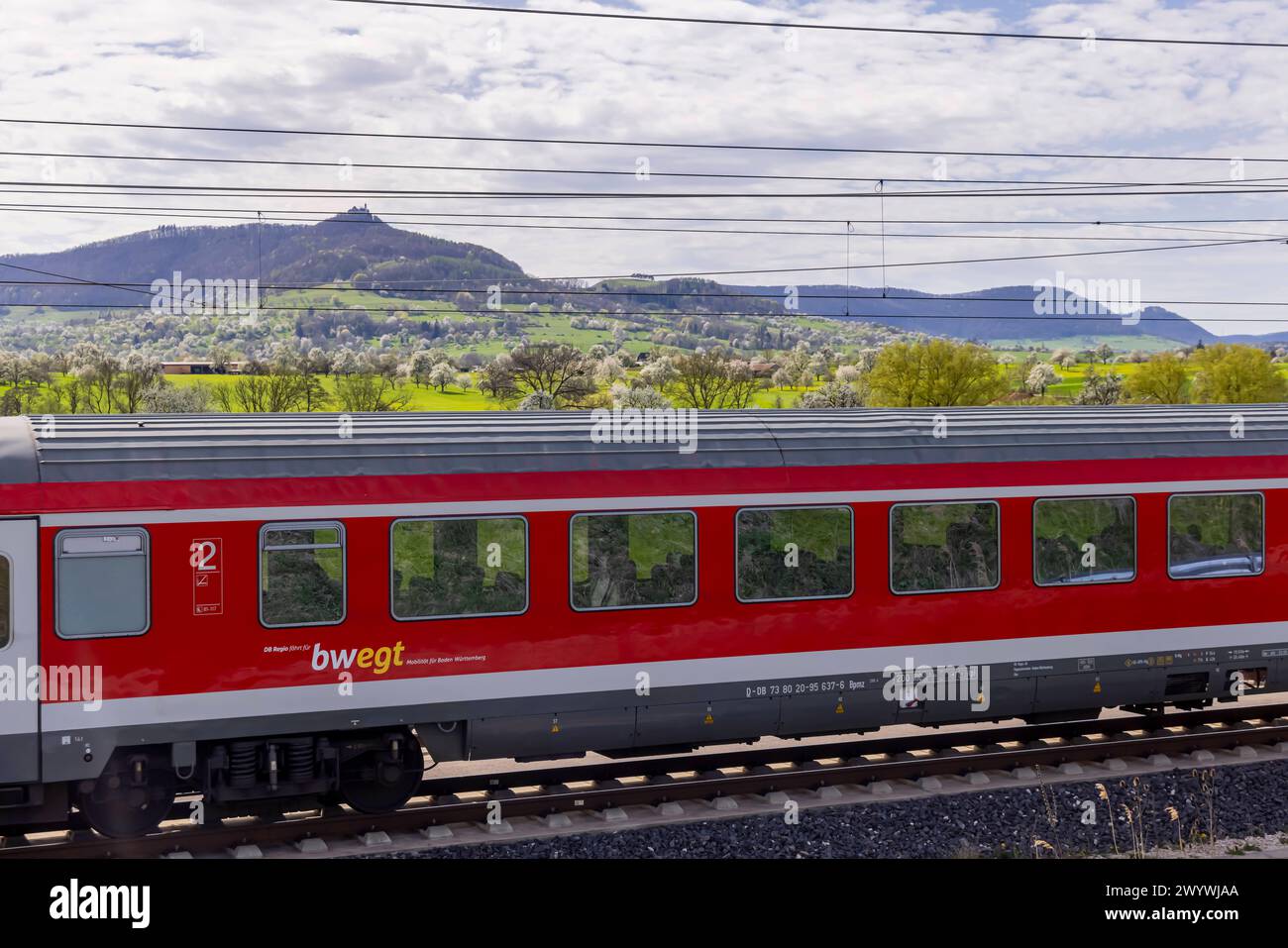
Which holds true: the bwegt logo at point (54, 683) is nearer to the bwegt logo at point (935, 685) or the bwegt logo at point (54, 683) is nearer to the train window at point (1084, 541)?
the bwegt logo at point (935, 685)

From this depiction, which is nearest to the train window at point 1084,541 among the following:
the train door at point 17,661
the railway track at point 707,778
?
the railway track at point 707,778

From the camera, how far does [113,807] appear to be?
11.1 meters

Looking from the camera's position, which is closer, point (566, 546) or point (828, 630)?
point (566, 546)

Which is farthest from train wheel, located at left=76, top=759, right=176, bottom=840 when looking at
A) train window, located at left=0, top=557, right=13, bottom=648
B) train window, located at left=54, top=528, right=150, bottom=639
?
train window, located at left=0, top=557, right=13, bottom=648

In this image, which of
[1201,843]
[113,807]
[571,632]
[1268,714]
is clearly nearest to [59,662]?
[113,807]

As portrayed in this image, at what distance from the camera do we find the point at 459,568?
38.1 feet

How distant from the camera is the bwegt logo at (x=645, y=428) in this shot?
12.5 meters

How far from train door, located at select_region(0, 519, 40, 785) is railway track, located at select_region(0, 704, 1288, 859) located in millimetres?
932

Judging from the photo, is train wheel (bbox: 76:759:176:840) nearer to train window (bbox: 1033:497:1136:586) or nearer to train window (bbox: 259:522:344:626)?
train window (bbox: 259:522:344:626)

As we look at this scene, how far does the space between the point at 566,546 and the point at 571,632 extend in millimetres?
806

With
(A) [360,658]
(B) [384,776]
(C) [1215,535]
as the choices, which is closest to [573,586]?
(A) [360,658]

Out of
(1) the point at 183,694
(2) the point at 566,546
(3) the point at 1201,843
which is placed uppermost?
(2) the point at 566,546

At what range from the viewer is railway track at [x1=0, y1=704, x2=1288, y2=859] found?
1119cm
